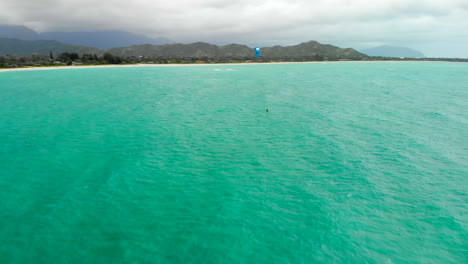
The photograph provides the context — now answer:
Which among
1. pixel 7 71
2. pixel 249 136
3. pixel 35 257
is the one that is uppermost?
pixel 7 71

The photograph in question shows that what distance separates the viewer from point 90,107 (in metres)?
43.1

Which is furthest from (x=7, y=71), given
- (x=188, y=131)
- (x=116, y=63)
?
(x=188, y=131)

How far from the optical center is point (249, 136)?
27641 mm

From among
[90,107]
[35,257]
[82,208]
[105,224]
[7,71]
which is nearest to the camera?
[35,257]

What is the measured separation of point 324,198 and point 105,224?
12.7m

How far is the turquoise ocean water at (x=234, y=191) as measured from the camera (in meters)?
12.0

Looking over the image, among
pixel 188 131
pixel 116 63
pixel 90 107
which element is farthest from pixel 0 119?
pixel 116 63

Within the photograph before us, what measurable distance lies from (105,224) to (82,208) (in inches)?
94.3

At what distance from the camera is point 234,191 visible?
16.8m

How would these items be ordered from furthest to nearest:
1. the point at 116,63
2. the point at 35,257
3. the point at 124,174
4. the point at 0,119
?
1. the point at 116,63
2. the point at 0,119
3. the point at 124,174
4. the point at 35,257

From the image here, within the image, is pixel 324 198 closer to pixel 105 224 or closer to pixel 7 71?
pixel 105 224

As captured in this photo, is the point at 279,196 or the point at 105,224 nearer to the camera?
the point at 105,224

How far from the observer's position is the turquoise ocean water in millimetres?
11953

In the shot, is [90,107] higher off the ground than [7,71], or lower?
lower
